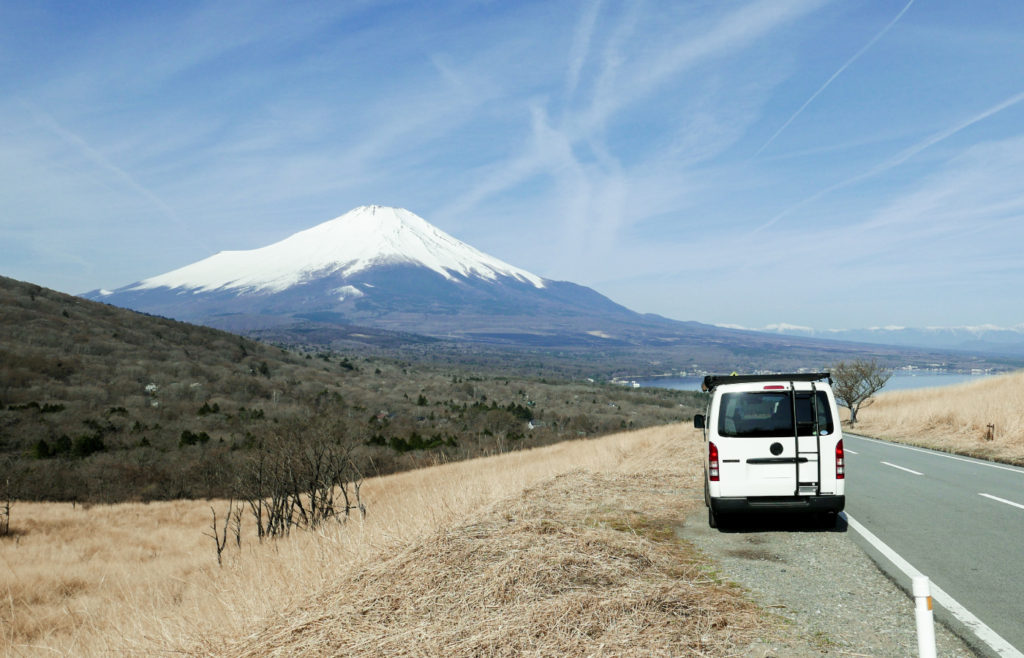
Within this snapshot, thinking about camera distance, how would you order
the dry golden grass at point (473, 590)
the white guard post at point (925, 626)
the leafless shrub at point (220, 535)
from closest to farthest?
the white guard post at point (925, 626), the dry golden grass at point (473, 590), the leafless shrub at point (220, 535)

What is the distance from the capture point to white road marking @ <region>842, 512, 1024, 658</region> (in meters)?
4.45

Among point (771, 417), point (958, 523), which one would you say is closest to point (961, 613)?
point (771, 417)

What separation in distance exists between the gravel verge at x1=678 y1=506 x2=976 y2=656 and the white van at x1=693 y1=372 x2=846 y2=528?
0.43m

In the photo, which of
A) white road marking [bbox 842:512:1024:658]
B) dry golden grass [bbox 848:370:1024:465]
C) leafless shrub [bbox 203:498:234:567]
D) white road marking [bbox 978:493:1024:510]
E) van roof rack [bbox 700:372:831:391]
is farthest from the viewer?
dry golden grass [bbox 848:370:1024:465]

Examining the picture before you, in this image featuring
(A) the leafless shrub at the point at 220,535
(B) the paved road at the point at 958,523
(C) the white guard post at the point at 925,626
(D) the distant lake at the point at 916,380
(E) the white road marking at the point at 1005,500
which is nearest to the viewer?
(C) the white guard post at the point at 925,626

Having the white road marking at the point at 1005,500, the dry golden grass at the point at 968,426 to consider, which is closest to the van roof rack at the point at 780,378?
the white road marking at the point at 1005,500

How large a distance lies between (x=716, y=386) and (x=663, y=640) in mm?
4745

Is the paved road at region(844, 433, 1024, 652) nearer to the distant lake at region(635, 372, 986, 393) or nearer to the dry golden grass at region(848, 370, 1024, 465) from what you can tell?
the dry golden grass at region(848, 370, 1024, 465)

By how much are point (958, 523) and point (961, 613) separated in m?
4.29

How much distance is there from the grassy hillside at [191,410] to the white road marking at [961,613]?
13.3m

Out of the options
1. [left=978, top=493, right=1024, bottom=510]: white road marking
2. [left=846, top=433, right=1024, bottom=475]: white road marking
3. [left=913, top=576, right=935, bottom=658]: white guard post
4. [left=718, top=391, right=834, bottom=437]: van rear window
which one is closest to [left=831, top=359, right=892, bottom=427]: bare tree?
[left=846, top=433, right=1024, bottom=475]: white road marking

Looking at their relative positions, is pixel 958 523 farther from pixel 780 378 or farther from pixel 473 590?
pixel 473 590

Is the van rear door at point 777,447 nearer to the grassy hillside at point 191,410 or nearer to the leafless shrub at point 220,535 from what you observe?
the leafless shrub at point 220,535

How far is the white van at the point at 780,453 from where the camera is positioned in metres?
7.94
